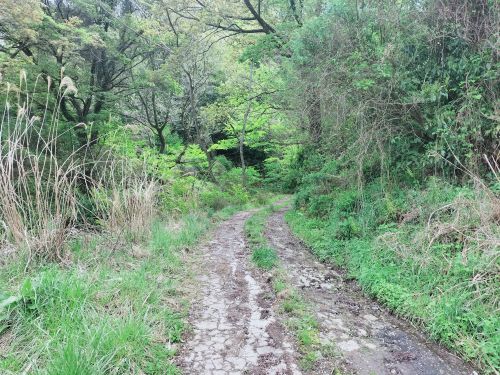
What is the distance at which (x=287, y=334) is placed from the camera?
11.3 ft

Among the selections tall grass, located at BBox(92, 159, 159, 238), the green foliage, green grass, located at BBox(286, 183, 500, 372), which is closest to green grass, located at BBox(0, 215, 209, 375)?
tall grass, located at BBox(92, 159, 159, 238)

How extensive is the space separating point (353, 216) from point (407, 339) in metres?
3.98

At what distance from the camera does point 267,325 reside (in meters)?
3.62

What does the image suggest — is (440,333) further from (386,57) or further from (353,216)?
(386,57)

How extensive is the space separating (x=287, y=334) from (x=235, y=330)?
533mm

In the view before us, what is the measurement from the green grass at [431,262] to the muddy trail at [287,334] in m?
0.21

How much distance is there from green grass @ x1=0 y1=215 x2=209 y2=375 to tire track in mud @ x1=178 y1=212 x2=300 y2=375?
0.20 metres

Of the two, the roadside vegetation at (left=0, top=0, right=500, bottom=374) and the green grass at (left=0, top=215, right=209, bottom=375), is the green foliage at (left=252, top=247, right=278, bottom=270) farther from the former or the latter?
the green grass at (left=0, top=215, right=209, bottom=375)

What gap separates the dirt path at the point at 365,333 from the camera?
3057 mm

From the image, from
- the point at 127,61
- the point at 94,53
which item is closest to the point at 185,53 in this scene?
the point at 127,61

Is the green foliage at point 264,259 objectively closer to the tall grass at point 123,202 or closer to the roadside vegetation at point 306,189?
the roadside vegetation at point 306,189

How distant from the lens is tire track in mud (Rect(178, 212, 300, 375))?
291cm

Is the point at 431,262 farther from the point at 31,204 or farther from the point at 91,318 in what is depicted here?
the point at 31,204

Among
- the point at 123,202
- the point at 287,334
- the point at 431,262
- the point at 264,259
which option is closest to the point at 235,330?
the point at 287,334
